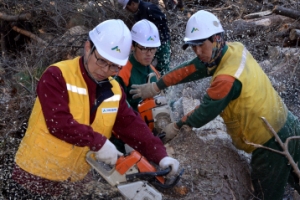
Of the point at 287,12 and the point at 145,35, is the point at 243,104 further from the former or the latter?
the point at 287,12

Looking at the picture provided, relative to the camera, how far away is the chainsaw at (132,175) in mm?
2596

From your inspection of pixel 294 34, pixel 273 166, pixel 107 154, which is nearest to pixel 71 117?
pixel 107 154

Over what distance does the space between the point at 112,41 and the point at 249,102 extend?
1333 millimetres

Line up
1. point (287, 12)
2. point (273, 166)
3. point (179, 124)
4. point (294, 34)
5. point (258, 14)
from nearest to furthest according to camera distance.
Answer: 1. point (273, 166)
2. point (179, 124)
3. point (294, 34)
4. point (287, 12)
5. point (258, 14)

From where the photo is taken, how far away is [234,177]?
3.52m

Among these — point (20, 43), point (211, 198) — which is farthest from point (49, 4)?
point (211, 198)

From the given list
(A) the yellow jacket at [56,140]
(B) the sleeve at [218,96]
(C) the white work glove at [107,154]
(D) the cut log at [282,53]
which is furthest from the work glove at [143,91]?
(D) the cut log at [282,53]

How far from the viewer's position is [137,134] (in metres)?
2.87

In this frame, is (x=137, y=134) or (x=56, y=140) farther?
(x=137, y=134)

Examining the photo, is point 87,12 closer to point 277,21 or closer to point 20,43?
point 20,43

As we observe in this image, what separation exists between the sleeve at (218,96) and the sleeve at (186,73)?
56cm

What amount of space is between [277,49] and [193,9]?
283 cm

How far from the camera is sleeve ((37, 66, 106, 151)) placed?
2373 mm

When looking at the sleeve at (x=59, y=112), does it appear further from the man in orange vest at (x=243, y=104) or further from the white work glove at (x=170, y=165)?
the man in orange vest at (x=243, y=104)
